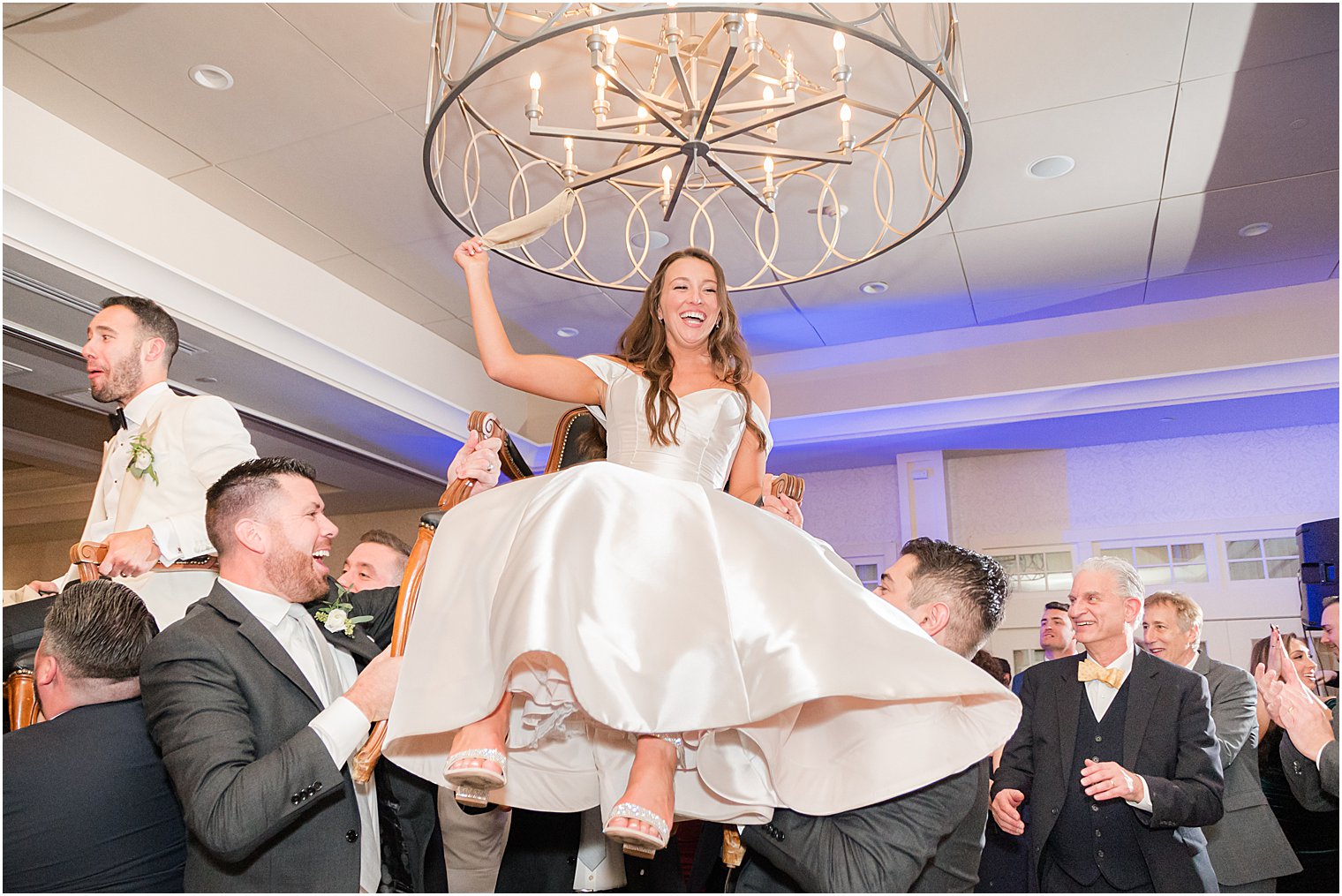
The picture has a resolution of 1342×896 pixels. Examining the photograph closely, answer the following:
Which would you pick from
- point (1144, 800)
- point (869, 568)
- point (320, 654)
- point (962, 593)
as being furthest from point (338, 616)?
point (869, 568)

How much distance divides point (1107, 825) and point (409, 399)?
6296 millimetres

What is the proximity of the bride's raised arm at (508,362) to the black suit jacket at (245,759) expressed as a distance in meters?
0.87

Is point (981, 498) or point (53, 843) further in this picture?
point (981, 498)

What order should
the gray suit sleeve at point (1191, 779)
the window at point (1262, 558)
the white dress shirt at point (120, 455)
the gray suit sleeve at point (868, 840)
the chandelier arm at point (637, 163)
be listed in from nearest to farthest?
the gray suit sleeve at point (868, 840)
the gray suit sleeve at point (1191, 779)
the white dress shirt at point (120, 455)
the chandelier arm at point (637, 163)
the window at point (1262, 558)

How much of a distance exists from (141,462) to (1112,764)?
3056 millimetres

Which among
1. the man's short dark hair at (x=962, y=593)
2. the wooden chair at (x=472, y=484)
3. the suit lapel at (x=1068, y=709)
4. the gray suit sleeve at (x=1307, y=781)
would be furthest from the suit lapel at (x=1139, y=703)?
the wooden chair at (x=472, y=484)

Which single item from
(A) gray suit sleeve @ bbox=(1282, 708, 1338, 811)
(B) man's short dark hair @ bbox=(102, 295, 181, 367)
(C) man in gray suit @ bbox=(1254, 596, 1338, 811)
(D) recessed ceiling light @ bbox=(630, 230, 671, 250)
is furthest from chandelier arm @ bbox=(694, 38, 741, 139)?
(D) recessed ceiling light @ bbox=(630, 230, 671, 250)

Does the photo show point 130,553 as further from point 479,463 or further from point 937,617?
point 937,617

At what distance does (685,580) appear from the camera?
→ 6.55ft

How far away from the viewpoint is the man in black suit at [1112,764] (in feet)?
10.3

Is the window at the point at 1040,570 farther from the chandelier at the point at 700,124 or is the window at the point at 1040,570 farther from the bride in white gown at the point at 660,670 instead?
the bride in white gown at the point at 660,670

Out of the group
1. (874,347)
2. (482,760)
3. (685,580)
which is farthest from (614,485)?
(874,347)

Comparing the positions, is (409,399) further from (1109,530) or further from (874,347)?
(1109,530)

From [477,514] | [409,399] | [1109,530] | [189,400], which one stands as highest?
[409,399]
